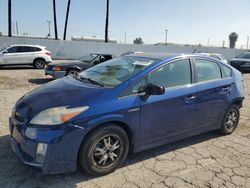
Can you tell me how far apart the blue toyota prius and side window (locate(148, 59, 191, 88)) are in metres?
0.01

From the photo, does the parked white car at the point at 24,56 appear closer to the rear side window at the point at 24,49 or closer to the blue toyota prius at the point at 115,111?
the rear side window at the point at 24,49

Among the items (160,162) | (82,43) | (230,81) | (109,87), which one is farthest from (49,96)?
(82,43)

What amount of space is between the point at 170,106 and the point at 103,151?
117 centimetres

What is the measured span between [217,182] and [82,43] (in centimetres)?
2227

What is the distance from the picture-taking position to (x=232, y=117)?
4766mm

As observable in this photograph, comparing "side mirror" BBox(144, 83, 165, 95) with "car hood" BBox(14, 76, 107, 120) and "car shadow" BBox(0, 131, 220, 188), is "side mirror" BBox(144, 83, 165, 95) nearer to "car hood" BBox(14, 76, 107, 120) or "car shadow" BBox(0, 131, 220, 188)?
"car hood" BBox(14, 76, 107, 120)

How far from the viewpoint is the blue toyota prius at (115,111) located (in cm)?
278

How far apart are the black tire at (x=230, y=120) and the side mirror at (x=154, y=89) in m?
1.95

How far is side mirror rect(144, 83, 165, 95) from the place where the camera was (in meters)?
3.21

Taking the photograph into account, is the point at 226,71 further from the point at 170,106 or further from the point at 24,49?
the point at 24,49

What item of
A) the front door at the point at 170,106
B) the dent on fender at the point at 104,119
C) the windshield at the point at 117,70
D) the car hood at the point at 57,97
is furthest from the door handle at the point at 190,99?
the car hood at the point at 57,97

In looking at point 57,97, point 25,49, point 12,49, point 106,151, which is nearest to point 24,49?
point 25,49

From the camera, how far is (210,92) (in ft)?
13.5

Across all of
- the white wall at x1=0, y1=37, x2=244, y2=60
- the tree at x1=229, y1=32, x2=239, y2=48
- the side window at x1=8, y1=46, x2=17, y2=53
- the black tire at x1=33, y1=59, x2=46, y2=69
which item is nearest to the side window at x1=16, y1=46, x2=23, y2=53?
the side window at x1=8, y1=46, x2=17, y2=53
